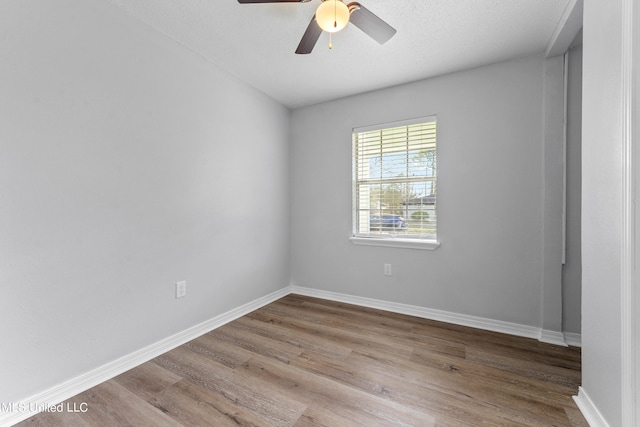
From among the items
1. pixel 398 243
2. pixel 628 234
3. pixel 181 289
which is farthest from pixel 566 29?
pixel 181 289

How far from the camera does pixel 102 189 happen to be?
1.69 metres

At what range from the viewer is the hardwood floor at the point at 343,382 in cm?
137

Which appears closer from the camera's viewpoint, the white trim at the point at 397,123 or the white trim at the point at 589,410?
the white trim at the point at 589,410

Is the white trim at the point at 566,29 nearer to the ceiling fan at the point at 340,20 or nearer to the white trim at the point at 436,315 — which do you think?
the ceiling fan at the point at 340,20

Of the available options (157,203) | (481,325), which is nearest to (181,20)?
(157,203)

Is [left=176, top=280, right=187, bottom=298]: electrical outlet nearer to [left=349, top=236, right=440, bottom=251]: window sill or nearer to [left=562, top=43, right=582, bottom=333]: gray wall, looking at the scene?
[left=349, top=236, right=440, bottom=251]: window sill

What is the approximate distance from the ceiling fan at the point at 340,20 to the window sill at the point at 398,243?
6.13 feet

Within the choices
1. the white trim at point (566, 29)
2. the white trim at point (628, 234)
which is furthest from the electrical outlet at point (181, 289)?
the white trim at point (566, 29)

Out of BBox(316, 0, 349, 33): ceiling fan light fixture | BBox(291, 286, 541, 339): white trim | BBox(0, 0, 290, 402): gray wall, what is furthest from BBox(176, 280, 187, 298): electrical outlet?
BBox(316, 0, 349, 33): ceiling fan light fixture

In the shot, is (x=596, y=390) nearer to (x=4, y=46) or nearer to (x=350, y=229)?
(x=350, y=229)

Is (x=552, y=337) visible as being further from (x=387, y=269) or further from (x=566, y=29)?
(x=566, y=29)

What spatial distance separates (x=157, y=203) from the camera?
1991mm

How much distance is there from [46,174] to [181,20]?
135cm

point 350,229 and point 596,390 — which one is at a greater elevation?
point 350,229
